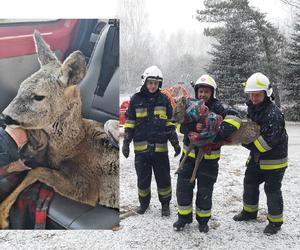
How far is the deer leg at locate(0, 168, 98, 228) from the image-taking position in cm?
327

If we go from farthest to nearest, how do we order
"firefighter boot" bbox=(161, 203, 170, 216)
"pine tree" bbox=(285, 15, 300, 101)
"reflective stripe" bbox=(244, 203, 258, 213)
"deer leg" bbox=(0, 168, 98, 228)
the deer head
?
"pine tree" bbox=(285, 15, 300, 101)
"firefighter boot" bbox=(161, 203, 170, 216)
"reflective stripe" bbox=(244, 203, 258, 213)
"deer leg" bbox=(0, 168, 98, 228)
the deer head

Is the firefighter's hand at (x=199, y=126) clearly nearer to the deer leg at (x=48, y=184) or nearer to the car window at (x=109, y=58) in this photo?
the car window at (x=109, y=58)

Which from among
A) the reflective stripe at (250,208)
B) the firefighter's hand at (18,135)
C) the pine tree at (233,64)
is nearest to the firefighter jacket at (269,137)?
the reflective stripe at (250,208)

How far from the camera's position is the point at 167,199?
4.01 meters

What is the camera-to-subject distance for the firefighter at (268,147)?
10.9 ft

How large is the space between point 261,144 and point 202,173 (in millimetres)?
628

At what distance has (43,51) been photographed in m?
3.16

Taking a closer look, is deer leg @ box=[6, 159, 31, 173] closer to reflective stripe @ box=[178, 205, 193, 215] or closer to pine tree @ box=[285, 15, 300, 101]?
reflective stripe @ box=[178, 205, 193, 215]

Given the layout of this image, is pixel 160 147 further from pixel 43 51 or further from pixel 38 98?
pixel 43 51

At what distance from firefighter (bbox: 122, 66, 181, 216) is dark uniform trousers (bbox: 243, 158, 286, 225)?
2.77 ft

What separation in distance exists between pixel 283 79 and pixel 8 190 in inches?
530

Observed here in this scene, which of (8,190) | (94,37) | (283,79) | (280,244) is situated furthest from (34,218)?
(283,79)

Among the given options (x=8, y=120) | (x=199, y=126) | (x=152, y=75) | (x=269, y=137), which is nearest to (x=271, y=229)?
(x=269, y=137)

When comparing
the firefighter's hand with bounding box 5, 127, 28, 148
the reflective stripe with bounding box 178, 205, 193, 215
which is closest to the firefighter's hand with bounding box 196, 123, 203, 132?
the reflective stripe with bounding box 178, 205, 193, 215
